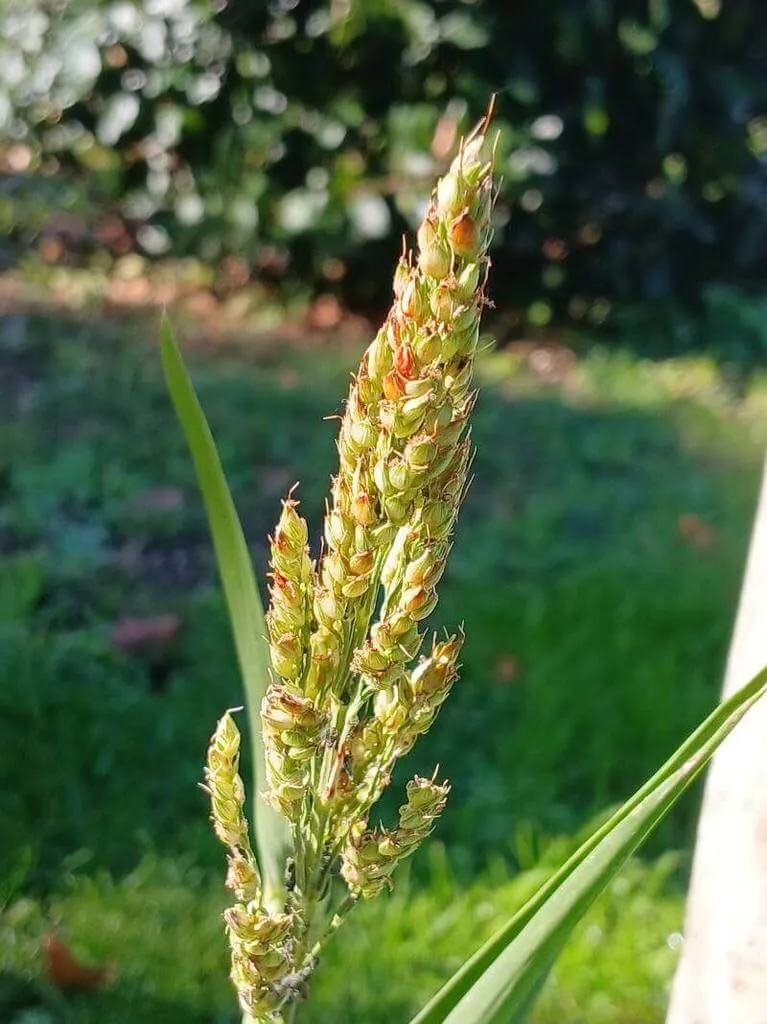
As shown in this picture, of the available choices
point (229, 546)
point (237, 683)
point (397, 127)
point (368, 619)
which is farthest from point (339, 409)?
point (397, 127)

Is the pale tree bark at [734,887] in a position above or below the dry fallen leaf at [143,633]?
above

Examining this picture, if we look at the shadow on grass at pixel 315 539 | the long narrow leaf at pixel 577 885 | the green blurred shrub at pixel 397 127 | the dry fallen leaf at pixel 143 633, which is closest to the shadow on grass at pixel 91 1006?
the shadow on grass at pixel 315 539

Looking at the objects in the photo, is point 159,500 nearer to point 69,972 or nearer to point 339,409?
point 339,409

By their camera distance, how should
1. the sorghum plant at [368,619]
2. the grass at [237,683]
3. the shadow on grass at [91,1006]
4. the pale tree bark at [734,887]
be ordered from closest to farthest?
the sorghum plant at [368,619] < the pale tree bark at [734,887] < the shadow on grass at [91,1006] < the grass at [237,683]

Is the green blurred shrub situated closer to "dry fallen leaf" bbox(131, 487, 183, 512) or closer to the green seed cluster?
"dry fallen leaf" bbox(131, 487, 183, 512)

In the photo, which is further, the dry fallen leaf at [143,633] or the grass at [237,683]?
the dry fallen leaf at [143,633]

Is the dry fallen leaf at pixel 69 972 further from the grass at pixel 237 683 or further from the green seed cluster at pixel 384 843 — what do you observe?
the green seed cluster at pixel 384 843

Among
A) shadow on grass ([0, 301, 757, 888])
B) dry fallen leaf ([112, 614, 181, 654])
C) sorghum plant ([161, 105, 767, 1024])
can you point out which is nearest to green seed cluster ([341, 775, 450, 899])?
sorghum plant ([161, 105, 767, 1024])
